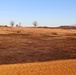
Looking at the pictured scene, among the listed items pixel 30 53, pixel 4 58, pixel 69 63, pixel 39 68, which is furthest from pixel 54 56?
pixel 39 68

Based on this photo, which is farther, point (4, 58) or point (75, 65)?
point (4, 58)

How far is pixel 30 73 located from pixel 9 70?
1393mm

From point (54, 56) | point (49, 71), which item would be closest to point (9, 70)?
point (49, 71)

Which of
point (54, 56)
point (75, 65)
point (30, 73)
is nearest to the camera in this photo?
point (30, 73)

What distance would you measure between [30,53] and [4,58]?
400 cm

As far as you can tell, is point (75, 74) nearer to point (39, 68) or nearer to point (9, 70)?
point (39, 68)

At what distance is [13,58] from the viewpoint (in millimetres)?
23688

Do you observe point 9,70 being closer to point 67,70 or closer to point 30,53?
point 67,70

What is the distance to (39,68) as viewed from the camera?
17.0m

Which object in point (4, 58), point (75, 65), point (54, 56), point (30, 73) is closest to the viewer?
point (30, 73)

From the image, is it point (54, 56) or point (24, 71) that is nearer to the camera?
point (24, 71)

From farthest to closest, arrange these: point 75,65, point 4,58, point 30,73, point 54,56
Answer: point 54,56 < point 4,58 < point 75,65 < point 30,73

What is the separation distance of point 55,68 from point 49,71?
0.72 m

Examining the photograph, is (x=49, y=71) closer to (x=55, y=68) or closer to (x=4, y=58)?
(x=55, y=68)
